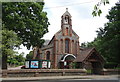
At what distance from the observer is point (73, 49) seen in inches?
1540

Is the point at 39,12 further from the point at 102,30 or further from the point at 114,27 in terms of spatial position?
the point at 102,30

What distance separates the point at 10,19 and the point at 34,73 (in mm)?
8671

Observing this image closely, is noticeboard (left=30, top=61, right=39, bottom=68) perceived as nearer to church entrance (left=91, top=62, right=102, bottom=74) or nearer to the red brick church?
the red brick church

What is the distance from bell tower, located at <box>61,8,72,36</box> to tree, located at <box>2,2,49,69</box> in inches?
460

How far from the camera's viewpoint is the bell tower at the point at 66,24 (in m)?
38.8

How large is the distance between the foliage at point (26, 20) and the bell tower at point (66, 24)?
39.1ft

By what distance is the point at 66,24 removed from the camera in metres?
39.0

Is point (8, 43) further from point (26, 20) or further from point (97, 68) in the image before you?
point (97, 68)

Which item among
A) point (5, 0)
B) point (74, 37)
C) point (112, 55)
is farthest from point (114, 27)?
point (5, 0)

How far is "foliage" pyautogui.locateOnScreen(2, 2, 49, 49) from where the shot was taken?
73.4ft

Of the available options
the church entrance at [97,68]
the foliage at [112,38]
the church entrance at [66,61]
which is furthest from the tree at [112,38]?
the church entrance at [66,61]

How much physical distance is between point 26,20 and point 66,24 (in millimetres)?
17119

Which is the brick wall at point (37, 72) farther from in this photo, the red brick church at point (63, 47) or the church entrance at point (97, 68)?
the red brick church at point (63, 47)

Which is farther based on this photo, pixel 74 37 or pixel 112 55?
pixel 74 37
